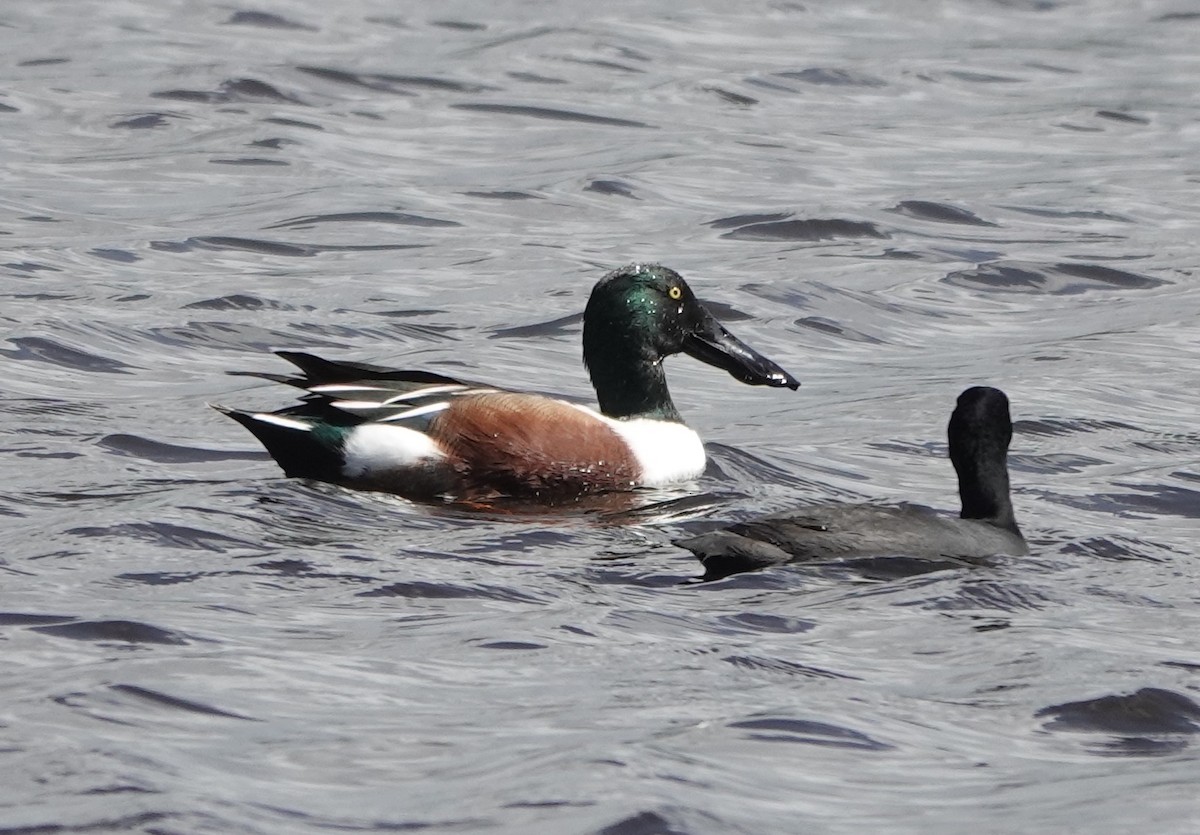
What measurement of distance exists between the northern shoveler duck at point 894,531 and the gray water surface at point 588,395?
0.29 feet

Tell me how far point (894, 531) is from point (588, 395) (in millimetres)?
3786

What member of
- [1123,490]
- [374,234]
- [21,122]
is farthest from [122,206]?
[1123,490]

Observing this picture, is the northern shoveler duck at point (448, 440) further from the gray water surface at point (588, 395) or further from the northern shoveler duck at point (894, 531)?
the northern shoveler duck at point (894, 531)

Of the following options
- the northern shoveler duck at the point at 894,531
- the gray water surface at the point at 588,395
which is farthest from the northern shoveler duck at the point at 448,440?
the northern shoveler duck at the point at 894,531

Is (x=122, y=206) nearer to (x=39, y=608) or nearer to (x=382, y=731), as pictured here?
(x=39, y=608)

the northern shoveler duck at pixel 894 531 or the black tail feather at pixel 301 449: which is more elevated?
the northern shoveler duck at pixel 894 531

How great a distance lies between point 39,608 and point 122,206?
8318 mm

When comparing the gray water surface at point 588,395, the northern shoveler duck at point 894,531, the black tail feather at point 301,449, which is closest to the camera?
the gray water surface at point 588,395

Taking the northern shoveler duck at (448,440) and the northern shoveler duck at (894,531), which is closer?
the northern shoveler duck at (894,531)

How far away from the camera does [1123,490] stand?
9.45m

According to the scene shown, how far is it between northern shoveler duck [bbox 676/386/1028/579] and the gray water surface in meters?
0.09

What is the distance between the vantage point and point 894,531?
779cm

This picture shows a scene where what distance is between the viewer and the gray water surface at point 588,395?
589 centimetres

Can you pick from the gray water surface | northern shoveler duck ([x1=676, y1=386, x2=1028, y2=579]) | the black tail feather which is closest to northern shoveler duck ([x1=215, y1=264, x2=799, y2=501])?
the black tail feather
